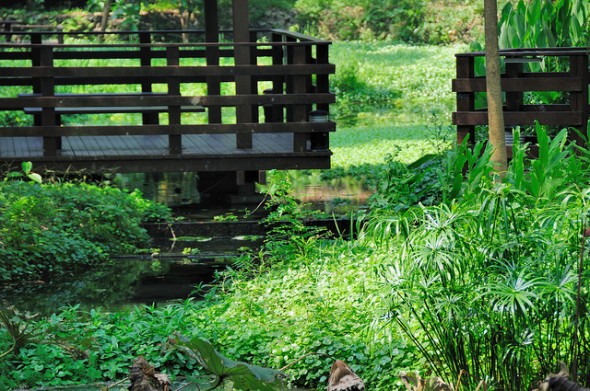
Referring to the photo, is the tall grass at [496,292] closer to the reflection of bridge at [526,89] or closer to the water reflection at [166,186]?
the reflection of bridge at [526,89]

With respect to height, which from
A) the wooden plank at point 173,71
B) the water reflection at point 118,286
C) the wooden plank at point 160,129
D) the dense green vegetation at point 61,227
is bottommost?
the water reflection at point 118,286

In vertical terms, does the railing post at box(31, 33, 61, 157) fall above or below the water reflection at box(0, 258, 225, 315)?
above

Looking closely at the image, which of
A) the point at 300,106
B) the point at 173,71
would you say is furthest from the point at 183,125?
the point at 300,106

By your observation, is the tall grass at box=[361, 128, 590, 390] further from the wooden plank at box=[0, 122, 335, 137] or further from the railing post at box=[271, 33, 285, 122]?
the railing post at box=[271, 33, 285, 122]

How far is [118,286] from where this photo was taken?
8266mm

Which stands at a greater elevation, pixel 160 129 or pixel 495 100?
pixel 495 100

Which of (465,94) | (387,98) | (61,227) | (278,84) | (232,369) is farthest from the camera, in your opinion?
(387,98)

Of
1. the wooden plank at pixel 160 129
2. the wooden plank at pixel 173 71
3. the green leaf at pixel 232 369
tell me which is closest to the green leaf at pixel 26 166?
the wooden plank at pixel 160 129

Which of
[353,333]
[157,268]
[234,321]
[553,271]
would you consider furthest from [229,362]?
[157,268]

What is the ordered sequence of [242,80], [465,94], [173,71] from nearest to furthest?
[465,94] < [173,71] < [242,80]

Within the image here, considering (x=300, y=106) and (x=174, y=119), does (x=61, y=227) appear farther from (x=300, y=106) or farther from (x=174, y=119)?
(x=300, y=106)

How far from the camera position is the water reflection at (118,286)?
771 cm

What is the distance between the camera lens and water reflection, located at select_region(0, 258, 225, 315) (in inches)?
304

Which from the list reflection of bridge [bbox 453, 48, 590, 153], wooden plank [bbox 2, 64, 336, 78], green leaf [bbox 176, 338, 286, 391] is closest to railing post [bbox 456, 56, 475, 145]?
reflection of bridge [bbox 453, 48, 590, 153]
